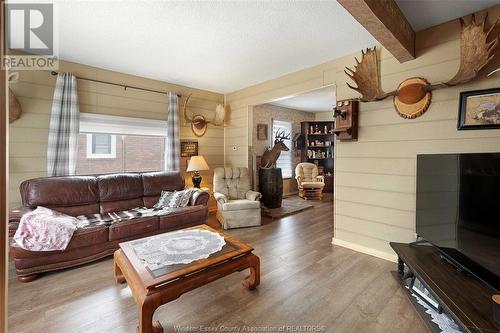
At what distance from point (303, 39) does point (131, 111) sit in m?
2.98

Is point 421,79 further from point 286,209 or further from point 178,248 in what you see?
point 286,209

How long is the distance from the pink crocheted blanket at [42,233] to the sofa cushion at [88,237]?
0.06m

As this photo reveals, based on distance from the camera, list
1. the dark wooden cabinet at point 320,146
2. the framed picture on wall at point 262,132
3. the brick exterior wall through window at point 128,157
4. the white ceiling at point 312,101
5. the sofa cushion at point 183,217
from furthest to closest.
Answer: the dark wooden cabinet at point 320,146, the framed picture on wall at point 262,132, the white ceiling at point 312,101, the brick exterior wall through window at point 128,157, the sofa cushion at point 183,217

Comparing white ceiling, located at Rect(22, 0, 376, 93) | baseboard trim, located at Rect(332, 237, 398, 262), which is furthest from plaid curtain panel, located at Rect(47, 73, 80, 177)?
baseboard trim, located at Rect(332, 237, 398, 262)

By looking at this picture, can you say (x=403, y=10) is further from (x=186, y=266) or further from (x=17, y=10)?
(x=17, y=10)

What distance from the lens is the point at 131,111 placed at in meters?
3.82

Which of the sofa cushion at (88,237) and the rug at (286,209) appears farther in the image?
the rug at (286,209)

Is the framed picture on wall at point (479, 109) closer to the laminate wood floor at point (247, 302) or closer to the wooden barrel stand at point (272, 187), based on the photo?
the laminate wood floor at point (247, 302)

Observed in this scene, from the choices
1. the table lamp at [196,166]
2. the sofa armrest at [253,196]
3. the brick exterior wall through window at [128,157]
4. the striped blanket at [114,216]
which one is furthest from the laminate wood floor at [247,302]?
the table lamp at [196,166]

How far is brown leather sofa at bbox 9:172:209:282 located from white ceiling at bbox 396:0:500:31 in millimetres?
3280

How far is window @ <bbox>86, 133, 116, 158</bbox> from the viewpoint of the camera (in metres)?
3.57

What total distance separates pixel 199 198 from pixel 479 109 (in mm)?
3402

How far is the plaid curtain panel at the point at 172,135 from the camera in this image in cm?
414

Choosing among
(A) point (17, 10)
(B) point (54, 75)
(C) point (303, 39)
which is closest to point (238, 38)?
(C) point (303, 39)
